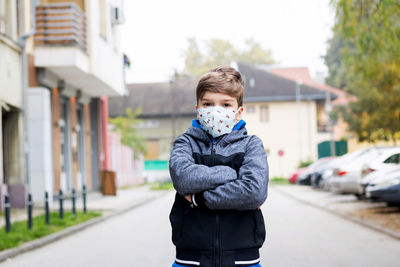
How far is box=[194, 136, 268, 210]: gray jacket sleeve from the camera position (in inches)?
125

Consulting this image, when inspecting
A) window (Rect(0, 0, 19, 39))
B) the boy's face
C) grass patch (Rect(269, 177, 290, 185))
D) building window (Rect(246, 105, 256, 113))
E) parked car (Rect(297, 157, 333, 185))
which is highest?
window (Rect(0, 0, 19, 39))

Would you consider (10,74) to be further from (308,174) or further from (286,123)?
(286,123)

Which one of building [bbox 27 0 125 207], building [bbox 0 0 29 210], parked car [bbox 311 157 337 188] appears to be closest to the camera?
building [bbox 0 0 29 210]

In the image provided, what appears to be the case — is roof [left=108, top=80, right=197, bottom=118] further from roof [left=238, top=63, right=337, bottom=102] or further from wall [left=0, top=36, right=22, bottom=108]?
wall [left=0, top=36, right=22, bottom=108]

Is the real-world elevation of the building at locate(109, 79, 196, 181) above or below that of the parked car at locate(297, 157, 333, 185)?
above

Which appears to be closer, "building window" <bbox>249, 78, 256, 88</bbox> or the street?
the street

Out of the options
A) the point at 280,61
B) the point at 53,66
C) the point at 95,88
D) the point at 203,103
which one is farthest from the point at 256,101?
the point at 203,103

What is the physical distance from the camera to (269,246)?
32.7 ft

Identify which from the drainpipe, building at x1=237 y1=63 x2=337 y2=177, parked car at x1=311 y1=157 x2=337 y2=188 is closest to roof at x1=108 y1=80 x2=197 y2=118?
building at x1=237 y1=63 x2=337 y2=177

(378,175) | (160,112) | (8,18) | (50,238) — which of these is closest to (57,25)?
(8,18)

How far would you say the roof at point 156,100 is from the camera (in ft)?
196

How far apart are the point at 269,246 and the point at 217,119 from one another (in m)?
7.00

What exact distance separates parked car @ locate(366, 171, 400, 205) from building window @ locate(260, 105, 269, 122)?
1637 inches

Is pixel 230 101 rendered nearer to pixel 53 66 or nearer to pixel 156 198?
pixel 53 66
